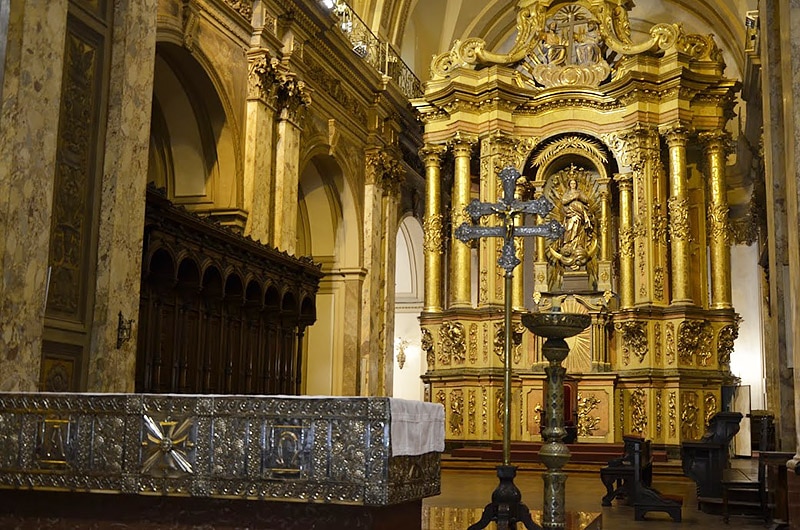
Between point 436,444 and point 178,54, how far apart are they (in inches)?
304

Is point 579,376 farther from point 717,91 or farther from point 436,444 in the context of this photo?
point 436,444

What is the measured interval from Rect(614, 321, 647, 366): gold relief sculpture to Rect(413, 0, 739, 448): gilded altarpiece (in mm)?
27

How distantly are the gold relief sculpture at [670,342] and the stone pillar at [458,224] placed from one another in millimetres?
3351

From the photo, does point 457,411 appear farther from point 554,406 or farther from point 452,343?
point 554,406

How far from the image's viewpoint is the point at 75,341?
6.91 meters

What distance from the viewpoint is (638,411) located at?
1595cm

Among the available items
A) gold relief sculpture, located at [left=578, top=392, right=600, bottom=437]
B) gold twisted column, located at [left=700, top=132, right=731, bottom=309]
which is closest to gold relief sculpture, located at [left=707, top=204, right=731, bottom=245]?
gold twisted column, located at [left=700, top=132, right=731, bottom=309]

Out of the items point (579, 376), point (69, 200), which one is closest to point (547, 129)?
point (579, 376)

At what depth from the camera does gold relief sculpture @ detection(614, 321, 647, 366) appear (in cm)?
1606

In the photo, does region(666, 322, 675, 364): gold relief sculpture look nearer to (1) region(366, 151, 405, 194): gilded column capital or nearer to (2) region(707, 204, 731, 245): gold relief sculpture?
(2) region(707, 204, 731, 245): gold relief sculpture

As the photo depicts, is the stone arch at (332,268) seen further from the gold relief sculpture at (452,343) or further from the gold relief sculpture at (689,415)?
the gold relief sculpture at (689,415)

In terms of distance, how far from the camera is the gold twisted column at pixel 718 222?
1638 cm

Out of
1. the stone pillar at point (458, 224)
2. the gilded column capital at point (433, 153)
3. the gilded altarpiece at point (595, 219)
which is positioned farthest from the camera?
the gilded column capital at point (433, 153)

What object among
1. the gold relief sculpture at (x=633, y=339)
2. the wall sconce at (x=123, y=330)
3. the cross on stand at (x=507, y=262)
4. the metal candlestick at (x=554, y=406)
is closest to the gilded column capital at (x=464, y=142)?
the gold relief sculpture at (x=633, y=339)
